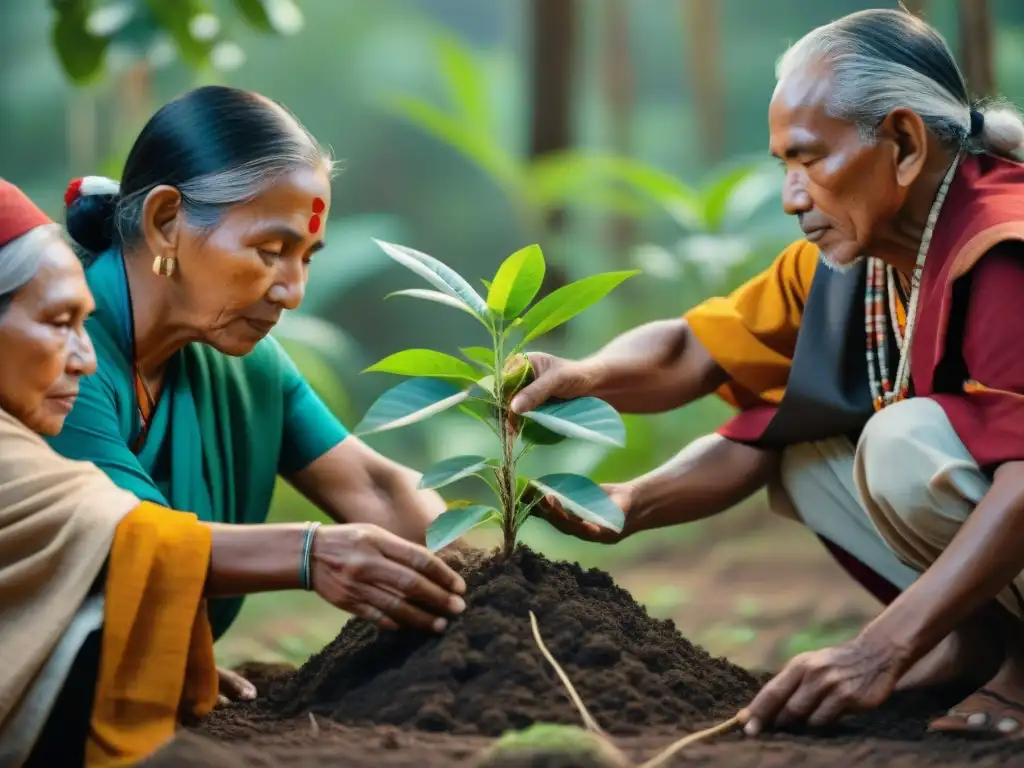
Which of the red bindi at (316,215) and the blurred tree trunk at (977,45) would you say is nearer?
the red bindi at (316,215)

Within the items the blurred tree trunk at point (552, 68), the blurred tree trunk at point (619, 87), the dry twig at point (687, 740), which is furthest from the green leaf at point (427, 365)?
the blurred tree trunk at point (619, 87)

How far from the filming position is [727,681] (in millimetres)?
2303

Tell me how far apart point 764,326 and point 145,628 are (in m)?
1.42

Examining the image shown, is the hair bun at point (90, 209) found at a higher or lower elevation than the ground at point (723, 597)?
higher

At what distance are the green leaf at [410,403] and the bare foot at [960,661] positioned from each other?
1.05 m

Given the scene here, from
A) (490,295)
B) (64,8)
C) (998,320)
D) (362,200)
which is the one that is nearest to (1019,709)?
(998,320)

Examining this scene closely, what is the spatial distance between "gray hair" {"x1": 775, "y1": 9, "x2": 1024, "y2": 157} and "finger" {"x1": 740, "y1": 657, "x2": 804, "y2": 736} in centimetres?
99

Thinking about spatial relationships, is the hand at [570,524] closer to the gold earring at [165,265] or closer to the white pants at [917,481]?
the white pants at [917,481]

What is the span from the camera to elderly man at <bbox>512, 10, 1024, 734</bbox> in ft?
6.66

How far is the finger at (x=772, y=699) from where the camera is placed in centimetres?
197

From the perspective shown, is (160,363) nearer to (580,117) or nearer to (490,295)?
(490,295)

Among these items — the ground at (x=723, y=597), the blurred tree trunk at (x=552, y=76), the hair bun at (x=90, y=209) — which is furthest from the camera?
the blurred tree trunk at (x=552, y=76)

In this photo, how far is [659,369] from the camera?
2768 millimetres

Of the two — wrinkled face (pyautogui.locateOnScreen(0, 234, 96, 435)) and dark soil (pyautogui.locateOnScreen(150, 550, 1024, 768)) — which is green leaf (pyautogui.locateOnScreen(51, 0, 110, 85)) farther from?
dark soil (pyautogui.locateOnScreen(150, 550, 1024, 768))
